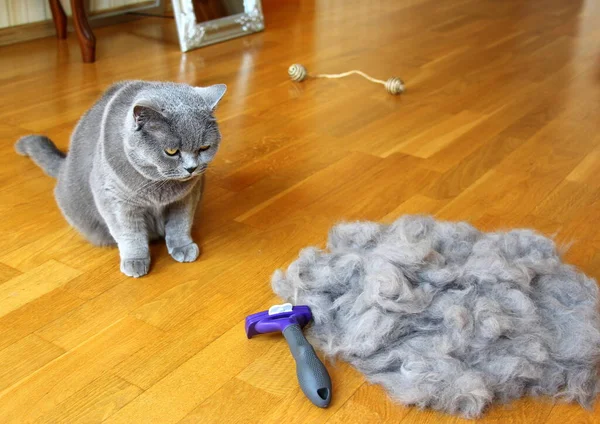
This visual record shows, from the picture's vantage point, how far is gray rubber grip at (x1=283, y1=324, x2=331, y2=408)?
1177 millimetres

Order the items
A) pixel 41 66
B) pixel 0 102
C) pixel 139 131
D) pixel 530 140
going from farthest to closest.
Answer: pixel 41 66 < pixel 0 102 < pixel 530 140 < pixel 139 131

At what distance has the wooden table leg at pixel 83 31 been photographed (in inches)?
119

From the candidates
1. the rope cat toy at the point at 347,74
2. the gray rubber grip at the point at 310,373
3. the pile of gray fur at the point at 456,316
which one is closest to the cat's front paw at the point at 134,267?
the pile of gray fur at the point at 456,316

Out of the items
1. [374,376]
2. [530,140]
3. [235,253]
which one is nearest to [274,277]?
[235,253]

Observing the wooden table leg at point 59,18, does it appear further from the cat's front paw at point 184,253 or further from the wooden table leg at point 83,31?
the cat's front paw at point 184,253

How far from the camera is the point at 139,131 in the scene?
141 cm

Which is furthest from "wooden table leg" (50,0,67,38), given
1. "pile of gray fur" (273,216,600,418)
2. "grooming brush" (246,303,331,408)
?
"grooming brush" (246,303,331,408)

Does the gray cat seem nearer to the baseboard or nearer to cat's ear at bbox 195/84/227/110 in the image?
cat's ear at bbox 195/84/227/110

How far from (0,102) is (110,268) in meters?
1.31

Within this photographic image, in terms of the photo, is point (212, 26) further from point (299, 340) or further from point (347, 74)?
point (299, 340)

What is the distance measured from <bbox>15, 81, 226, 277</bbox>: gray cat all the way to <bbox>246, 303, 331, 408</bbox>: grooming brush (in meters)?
0.33

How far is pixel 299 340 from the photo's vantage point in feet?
4.14

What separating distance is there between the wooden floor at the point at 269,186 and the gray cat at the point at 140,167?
0.06 metres

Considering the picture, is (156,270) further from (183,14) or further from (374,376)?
(183,14)
